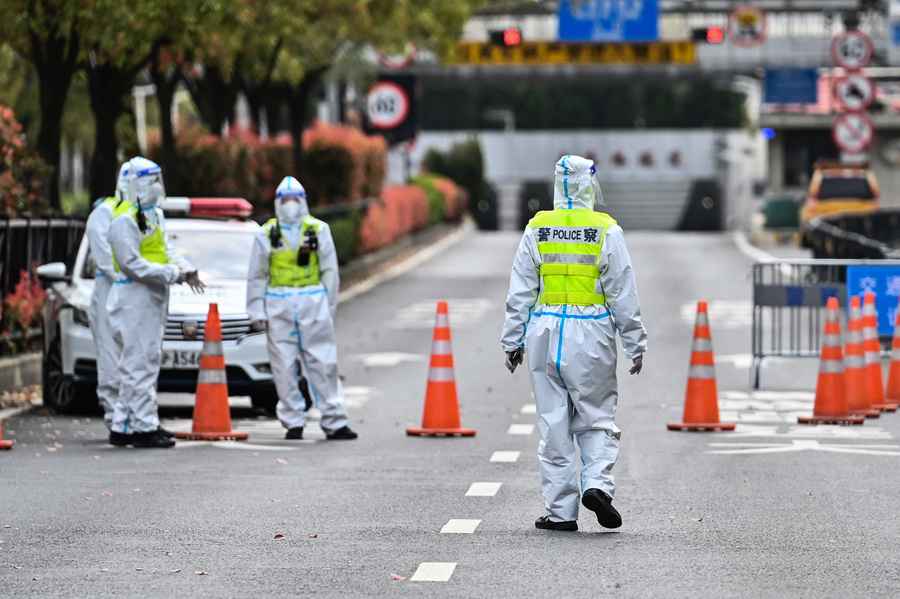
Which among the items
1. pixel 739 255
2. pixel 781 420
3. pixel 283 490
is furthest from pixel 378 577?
pixel 739 255

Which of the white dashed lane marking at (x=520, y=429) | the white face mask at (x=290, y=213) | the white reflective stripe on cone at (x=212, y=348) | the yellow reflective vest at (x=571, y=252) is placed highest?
the yellow reflective vest at (x=571, y=252)

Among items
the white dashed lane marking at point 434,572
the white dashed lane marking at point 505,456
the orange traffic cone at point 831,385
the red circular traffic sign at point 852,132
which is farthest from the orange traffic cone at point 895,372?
the red circular traffic sign at point 852,132

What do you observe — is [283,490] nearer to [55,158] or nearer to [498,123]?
[55,158]

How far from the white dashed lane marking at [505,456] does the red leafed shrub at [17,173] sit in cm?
769

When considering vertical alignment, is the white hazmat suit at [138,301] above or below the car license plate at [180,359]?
above

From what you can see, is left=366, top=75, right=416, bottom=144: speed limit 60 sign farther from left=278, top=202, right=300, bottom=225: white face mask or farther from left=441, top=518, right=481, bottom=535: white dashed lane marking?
left=441, top=518, right=481, bottom=535: white dashed lane marking

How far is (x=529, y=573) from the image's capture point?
31.0 feet

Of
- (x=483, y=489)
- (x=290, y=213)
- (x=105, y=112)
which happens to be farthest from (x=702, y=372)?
(x=105, y=112)

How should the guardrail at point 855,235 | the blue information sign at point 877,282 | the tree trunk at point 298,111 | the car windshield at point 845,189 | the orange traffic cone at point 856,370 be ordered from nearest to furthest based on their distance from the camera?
the orange traffic cone at point 856,370
the blue information sign at point 877,282
the guardrail at point 855,235
the tree trunk at point 298,111
the car windshield at point 845,189

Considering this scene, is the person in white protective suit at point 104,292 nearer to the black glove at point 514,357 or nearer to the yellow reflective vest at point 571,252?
the black glove at point 514,357

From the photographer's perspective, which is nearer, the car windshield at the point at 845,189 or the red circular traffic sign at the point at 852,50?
the red circular traffic sign at the point at 852,50

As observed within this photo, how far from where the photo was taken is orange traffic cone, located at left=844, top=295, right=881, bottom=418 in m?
17.0

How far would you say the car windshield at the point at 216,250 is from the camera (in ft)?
60.5

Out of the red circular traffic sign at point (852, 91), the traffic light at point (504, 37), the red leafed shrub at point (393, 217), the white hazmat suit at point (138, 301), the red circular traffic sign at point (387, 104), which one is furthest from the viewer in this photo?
the red circular traffic sign at point (387, 104)
